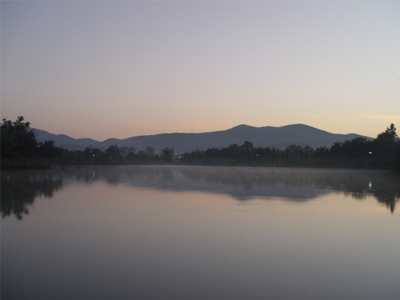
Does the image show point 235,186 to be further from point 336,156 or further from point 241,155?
point 241,155

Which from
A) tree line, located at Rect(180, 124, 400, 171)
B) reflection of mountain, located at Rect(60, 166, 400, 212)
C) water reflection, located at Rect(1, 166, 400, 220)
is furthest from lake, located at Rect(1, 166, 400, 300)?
tree line, located at Rect(180, 124, 400, 171)

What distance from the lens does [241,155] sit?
8725cm

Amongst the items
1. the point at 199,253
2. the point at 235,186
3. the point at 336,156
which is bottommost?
the point at 199,253

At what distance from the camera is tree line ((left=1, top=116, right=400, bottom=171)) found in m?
39.2

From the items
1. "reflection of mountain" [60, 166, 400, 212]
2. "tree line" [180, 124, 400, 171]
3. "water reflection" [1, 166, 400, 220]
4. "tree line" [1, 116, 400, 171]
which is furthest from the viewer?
"tree line" [180, 124, 400, 171]

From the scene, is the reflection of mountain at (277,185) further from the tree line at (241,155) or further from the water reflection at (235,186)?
the tree line at (241,155)

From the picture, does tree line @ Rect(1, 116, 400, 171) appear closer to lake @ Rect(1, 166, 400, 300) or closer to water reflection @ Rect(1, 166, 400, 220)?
water reflection @ Rect(1, 166, 400, 220)

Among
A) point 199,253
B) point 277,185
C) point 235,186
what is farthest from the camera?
point 277,185

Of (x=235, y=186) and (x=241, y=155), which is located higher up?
(x=241, y=155)

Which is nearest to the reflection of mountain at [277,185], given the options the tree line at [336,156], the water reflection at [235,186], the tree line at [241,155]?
the water reflection at [235,186]

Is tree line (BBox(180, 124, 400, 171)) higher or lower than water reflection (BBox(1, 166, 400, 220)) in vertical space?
higher

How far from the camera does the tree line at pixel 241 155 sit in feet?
129

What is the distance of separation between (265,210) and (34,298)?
6.23 meters

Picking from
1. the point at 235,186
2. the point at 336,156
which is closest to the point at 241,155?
the point at 336,156
